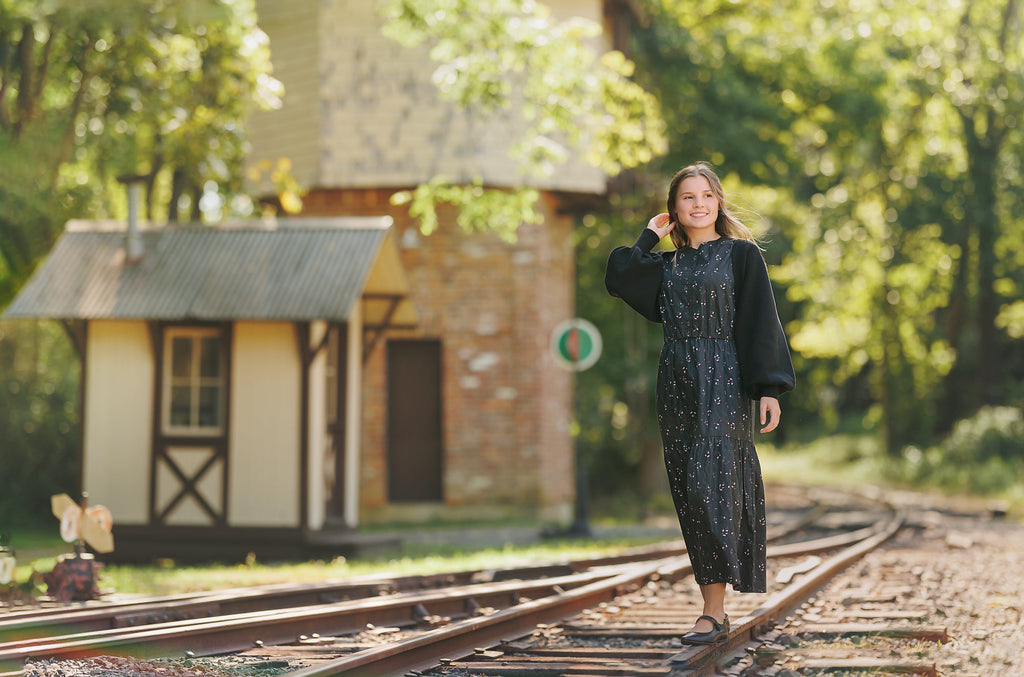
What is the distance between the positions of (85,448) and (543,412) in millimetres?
7516

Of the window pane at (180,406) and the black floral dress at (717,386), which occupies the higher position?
the window pane at (180,406)

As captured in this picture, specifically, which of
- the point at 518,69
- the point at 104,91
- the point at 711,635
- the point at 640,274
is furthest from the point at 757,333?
the point at 104,91

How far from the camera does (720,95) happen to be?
2227cm

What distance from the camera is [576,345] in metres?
15.5

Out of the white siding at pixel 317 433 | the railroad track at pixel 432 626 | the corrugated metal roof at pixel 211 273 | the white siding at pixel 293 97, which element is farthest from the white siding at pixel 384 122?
the railroad track at pixel 432 626

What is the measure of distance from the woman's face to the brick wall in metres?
13.5

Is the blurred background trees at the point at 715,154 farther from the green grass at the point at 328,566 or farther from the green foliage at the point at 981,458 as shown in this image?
the green grass at the point at 328,566

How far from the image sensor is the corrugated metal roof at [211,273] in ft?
43.0

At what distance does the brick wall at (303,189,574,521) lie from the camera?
1906cm

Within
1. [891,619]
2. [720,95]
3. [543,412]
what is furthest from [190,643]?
[720,95]

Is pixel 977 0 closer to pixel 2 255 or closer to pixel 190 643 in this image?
pixel 2 255

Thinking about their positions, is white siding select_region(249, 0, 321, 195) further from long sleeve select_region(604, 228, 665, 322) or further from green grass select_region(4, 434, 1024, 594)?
long sleeve select_region(604, 228, 665, 322)

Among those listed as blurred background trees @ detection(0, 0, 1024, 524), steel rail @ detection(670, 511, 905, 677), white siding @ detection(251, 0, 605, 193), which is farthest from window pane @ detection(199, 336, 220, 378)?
steel rail @ detection(670, 511, 905, 677)

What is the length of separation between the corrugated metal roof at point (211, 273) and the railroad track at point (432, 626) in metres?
4.65
